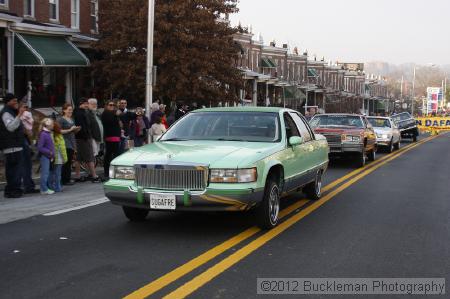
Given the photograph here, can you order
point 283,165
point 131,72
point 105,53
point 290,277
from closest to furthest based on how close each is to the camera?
point 290,277 < point 283,165 < point 131,72 < point 105,53

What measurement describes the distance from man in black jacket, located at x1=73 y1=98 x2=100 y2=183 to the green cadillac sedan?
163 inches

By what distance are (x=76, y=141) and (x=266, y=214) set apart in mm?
6318

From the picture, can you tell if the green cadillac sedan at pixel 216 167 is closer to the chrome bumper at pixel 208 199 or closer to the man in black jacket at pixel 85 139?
the chrome bumper at pixel 208 199

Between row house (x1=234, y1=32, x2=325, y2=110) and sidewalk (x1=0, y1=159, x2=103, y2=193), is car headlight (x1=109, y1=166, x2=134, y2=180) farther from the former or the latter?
row house (x1=234, y1=32, x2=325, y2=110)

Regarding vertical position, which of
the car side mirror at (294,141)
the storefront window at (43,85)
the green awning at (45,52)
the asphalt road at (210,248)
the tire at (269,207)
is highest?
the green awning at (45,52)

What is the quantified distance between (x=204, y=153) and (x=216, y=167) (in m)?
0.39

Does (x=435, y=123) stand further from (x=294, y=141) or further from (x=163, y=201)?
(x=163, y=201)

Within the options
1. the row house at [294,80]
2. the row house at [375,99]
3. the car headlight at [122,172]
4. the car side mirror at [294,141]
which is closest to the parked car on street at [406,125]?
the row house at [294,80]

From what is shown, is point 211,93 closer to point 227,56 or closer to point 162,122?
point 227,56

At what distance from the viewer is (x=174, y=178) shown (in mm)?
6527

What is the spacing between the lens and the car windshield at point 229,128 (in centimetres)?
790

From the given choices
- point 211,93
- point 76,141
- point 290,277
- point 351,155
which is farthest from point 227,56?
point 290,277

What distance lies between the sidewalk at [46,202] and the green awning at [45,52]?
406 inches

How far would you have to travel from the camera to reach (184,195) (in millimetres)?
6422
